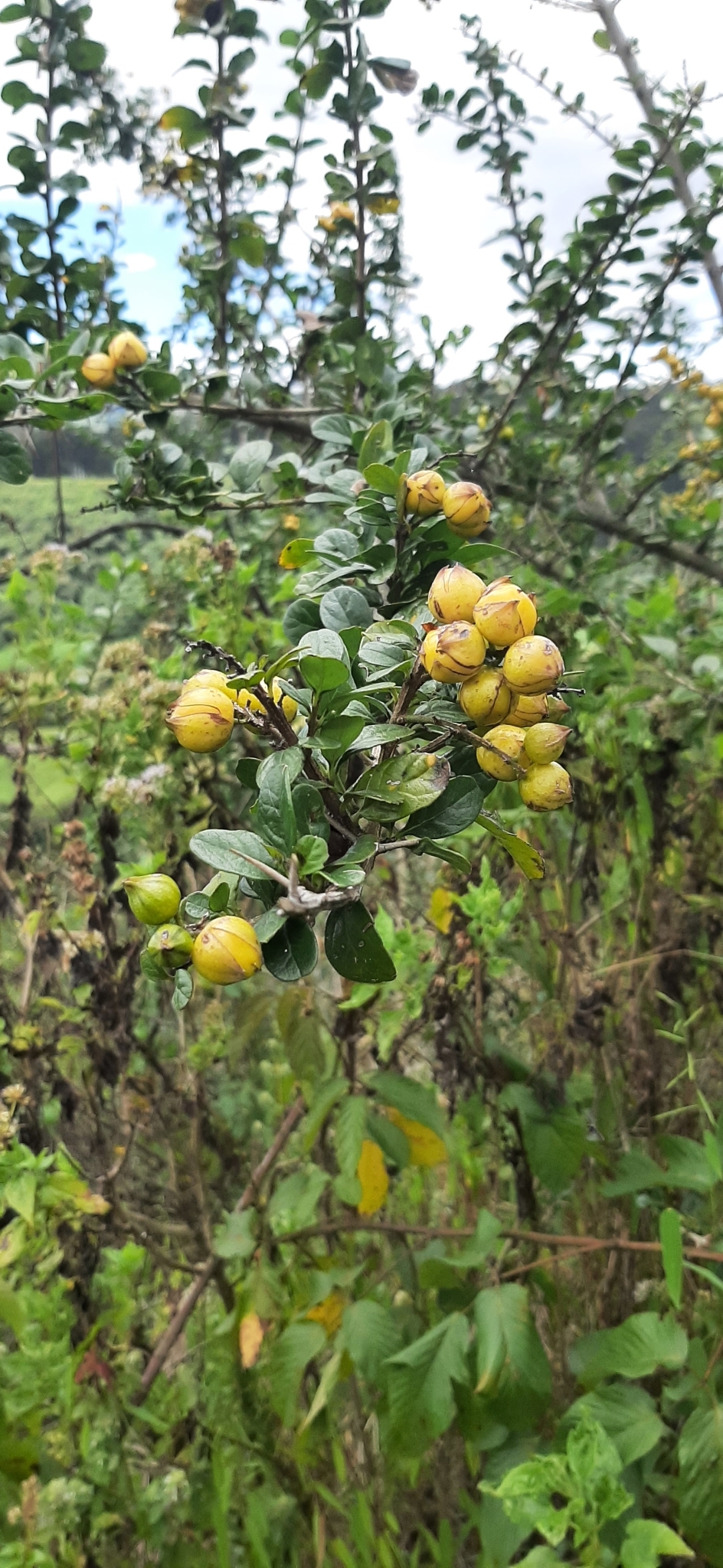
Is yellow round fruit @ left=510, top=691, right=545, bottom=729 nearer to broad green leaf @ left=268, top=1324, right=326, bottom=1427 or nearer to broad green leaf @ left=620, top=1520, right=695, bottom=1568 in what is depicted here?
broad green leaf @ left=620, top=1520, right=695, bottom=1568

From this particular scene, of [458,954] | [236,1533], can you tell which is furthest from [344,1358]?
[458,954]

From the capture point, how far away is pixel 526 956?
4.30ft

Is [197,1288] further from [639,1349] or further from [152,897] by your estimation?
[152,897]

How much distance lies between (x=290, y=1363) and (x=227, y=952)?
2.98ft

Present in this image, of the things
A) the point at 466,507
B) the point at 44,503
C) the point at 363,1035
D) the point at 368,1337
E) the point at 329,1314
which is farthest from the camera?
the point at 44,503

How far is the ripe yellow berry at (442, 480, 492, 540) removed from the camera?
0.50 metres

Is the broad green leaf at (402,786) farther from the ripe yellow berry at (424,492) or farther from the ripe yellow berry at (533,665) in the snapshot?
the ripe yellow berry at (424,492)

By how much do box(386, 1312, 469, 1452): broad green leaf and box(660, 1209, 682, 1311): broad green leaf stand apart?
0.23m

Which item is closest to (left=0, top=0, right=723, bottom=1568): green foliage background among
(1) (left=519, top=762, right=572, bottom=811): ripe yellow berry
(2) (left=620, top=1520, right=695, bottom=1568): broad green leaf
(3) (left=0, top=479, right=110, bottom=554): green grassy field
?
(2) (left=620, top=1520, right=695, bottom=1568): broad green leaf

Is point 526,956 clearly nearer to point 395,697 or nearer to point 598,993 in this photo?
point 598,993

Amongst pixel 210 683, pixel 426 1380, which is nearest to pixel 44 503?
pixel 426 1380

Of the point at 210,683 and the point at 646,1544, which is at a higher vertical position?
the point at 210,683

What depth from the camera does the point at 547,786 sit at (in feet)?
1.29

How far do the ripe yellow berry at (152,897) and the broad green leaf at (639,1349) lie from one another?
2.44ft
